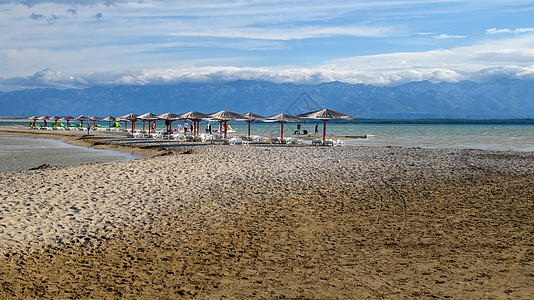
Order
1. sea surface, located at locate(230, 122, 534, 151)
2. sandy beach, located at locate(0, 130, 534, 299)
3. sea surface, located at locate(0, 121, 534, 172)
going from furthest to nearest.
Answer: sea surface, located at locate(230, 122, 534, 151) < sea surface, located at locate(0, 121, 534, 172) < sandy beach, located at locate(0, 130, 534, 299)

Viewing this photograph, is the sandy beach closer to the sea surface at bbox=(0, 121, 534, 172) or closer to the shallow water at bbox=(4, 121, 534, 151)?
the sea surface at bbox=(0, 121, 534, 172)

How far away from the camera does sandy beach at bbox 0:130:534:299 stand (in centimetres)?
492

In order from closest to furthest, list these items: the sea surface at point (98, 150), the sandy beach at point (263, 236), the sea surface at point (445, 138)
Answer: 1. the sandy beach at point (263, 236)
2. the sea surface at point (98, 150)
3. the sea surface at point (445, 138)

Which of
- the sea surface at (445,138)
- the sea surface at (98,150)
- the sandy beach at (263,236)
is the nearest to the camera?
the sandy beach at (263,236)

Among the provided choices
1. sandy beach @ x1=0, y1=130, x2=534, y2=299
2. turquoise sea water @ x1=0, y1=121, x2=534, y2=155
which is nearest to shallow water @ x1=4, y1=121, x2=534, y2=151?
turquoise sea water @ x1=0, y1=121, x2=534, y2=155

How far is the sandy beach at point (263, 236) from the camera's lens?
16.1ft

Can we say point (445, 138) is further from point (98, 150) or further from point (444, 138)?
point (98, 150)

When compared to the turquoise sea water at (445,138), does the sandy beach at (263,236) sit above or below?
below

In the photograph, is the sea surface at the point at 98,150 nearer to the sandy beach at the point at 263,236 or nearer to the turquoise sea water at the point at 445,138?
the turquoise sea water at the point at 445,138

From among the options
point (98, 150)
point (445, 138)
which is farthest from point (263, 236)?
point (445, 138)

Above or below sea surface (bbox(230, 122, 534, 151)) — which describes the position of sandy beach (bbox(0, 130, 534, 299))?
below

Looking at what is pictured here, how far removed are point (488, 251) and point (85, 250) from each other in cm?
563

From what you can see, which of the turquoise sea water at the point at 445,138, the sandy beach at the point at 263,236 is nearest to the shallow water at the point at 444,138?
the turquoise sea water at the point at 445,138

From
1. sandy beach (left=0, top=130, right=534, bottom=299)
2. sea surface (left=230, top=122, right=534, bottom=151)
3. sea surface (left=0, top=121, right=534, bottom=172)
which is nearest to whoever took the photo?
sandy beach (left=0, top=130, right=534, bottom=299)
